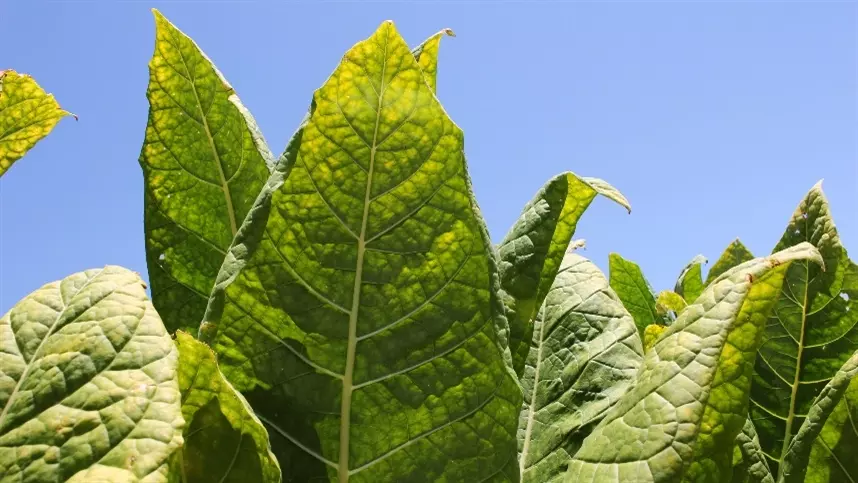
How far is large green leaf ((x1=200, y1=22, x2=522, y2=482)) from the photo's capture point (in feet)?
3.88

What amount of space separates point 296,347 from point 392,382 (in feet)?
0.52

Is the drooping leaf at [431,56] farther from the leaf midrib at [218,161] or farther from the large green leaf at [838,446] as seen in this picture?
the large green leaf at [838,446]

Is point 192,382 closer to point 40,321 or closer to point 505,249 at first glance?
point 40,321

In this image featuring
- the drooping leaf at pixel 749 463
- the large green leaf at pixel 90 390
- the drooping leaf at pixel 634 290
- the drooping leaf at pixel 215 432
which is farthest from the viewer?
the drooping leaf at pixel 634 290

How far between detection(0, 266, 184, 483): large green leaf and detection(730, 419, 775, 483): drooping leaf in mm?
1159

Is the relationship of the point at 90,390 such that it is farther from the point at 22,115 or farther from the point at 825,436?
the point at 825,436

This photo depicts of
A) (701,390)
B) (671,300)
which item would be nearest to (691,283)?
(671,300)

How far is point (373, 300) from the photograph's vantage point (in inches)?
49.3

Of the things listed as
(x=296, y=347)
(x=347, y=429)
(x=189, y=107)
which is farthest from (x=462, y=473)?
(x=189, y=107)

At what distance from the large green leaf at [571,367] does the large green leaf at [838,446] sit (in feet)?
1.22

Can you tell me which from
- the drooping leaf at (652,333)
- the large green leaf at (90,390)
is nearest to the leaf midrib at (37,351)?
the large green leaf at (90,390)

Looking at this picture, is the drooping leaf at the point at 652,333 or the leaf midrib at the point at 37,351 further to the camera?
the drooping leaf at the point at 652,333

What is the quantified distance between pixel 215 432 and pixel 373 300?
30cm

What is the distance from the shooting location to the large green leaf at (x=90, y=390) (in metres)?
1.00
